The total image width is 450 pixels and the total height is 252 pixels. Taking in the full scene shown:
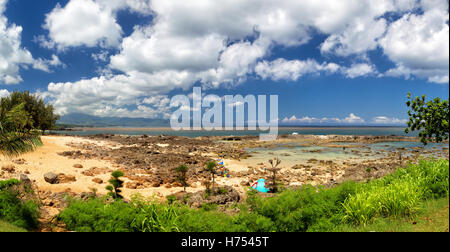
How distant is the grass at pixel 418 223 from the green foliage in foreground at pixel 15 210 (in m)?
9.71

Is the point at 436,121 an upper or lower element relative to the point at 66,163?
upper

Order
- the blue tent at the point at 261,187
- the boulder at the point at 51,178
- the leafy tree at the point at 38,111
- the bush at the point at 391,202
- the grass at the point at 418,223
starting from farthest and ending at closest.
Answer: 1. the leafy tree at the point at 38,111
2. the blue tent at the point at 261,187
3. the boulder at the point at 51,178
4. the bush at the point at 391,202
5. the grass at the point at 418,223

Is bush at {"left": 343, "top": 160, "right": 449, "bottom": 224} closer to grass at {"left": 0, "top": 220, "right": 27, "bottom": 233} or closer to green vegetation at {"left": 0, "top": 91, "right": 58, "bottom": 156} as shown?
grass at {"left": 0, "top": 220, "right": 27, "bottom": 233}

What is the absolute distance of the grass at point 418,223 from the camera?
6.53 meters

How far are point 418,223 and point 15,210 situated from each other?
40.6 feet

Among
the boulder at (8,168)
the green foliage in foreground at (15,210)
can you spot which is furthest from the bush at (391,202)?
the boulder at (8,168)

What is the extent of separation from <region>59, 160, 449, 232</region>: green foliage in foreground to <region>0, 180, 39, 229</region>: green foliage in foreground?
0.85 meters

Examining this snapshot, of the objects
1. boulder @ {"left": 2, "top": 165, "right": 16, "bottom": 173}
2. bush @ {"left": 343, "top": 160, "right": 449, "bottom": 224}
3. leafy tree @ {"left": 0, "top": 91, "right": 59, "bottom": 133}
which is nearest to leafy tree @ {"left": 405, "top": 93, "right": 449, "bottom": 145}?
bush @ {"left": 343, "top": 160, "right": 449, "bottom": 224}

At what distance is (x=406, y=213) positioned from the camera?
300 inches

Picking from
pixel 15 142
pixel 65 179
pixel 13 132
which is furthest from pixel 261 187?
pixel 13 132

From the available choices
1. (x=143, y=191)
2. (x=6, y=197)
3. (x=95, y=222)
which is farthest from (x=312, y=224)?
(x=143, y=191)

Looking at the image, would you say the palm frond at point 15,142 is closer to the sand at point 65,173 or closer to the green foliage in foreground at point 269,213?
the green foliage in foreground at point 269,213
